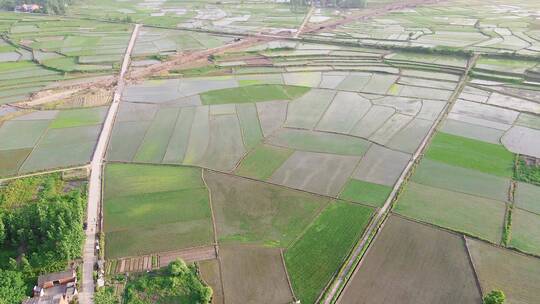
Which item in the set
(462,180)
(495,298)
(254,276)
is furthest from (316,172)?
(495,298)

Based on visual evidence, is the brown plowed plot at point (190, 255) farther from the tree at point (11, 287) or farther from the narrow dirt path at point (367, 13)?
the narrow dirt path at point (367, 13)

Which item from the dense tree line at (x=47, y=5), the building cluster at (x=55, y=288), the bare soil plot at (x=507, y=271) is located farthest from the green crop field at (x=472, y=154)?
the dense tree line at (x=47, y=5)

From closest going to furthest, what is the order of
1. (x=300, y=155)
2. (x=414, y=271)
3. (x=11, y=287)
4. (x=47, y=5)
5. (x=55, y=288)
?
1. (x=11, y=287)
2. (x=55, y=288)
3. (x=414, y=271)
4. (x=300, y=155)
5. (x=47, y=5)

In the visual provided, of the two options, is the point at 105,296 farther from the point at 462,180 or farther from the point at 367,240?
the point at 462,180

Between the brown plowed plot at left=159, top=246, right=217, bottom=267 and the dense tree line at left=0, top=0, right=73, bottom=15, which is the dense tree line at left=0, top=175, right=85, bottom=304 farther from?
the dense tree line at left=0, top=0, right=73, bottom=15

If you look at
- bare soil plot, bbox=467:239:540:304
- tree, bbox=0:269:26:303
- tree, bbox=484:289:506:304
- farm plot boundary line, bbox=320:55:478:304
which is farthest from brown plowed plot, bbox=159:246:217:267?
bare soil plot, bbox=467:239:540:304

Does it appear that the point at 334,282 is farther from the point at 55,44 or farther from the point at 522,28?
the point at 522,28
